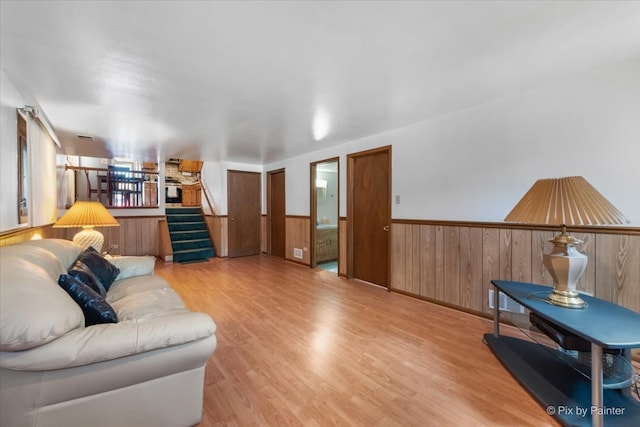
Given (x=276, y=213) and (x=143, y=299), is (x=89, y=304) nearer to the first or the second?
(x=143, y=299)

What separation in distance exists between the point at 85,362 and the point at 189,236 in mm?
5687

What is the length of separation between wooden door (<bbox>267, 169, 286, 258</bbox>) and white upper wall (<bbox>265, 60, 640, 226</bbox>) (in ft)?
9.20

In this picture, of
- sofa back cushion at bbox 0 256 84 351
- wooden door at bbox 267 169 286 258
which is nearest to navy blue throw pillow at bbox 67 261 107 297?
sofa back cushion at bbox 0 256 84 351

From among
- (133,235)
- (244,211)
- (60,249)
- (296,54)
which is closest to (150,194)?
(133,235)

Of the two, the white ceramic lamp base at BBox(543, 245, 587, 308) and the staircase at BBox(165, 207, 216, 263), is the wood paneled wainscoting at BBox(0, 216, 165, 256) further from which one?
the white ceramic lamp base at BBox(543, 245, 587, 308)

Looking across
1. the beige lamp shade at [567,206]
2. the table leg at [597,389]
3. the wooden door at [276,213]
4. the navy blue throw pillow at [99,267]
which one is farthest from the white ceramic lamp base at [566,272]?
the wooden door at [276,213]

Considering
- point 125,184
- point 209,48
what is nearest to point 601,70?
point 209,48

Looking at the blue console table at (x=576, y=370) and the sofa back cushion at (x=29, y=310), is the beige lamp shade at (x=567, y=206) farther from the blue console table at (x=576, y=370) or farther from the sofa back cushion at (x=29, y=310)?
the sofa back cushion at (x=29, y=310)

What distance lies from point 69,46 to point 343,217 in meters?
3.50

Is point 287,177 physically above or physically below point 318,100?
below

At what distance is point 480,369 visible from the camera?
189 cm

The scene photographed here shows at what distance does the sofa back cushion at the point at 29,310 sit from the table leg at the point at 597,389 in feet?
7.99

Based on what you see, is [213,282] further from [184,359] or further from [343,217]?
[184,359]

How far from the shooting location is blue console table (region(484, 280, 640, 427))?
1317 millimetres
